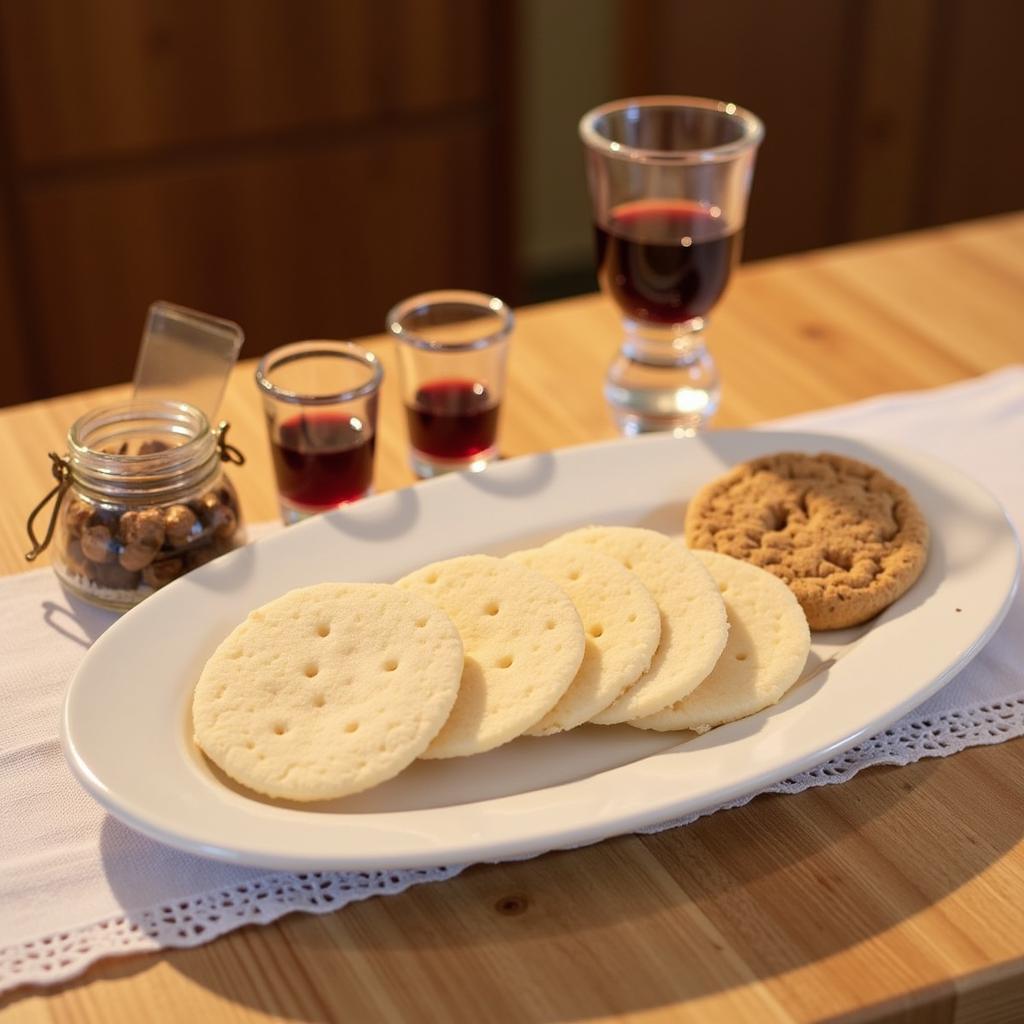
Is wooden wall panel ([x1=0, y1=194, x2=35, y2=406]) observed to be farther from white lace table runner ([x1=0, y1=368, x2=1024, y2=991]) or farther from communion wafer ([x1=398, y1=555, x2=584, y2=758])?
communion wafer ([x1=398, y1=555, x2=584, y2=758])

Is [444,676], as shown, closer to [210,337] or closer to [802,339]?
[210,337]

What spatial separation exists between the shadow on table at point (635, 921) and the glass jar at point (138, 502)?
226mm

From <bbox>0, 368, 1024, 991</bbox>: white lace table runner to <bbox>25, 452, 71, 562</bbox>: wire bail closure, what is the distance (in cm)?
2

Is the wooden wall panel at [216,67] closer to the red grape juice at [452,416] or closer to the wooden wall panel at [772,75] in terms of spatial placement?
the wooden wall panel at [772,75]

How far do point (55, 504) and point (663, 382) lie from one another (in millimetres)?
559

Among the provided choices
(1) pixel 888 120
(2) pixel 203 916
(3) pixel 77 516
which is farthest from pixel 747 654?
(1) pixel 888 120

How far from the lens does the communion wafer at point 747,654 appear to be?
35.4 inches

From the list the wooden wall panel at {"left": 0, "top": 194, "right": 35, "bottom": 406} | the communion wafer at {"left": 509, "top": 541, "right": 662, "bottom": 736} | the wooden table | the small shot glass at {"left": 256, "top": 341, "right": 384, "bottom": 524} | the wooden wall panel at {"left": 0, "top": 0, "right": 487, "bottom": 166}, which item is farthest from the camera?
the wooden wall panel at {"left": 0, "top": 194, "right": 35, "bottom": 406}

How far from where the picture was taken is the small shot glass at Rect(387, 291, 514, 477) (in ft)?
3.96

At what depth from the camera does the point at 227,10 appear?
98.6 inches

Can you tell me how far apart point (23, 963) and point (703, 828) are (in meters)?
0.40

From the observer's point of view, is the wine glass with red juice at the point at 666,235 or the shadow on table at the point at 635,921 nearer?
the shadow on table at the point at 635,921

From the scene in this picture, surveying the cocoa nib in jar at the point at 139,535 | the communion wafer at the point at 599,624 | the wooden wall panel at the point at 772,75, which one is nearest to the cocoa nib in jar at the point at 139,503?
the cocoa nib in jar at the point at 139,535

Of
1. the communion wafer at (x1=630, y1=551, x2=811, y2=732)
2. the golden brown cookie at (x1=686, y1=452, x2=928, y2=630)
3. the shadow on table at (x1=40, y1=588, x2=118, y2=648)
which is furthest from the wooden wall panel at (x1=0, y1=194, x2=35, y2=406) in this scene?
the communion wafer at (x1=630, y1=551, x2=811, y2=732)
